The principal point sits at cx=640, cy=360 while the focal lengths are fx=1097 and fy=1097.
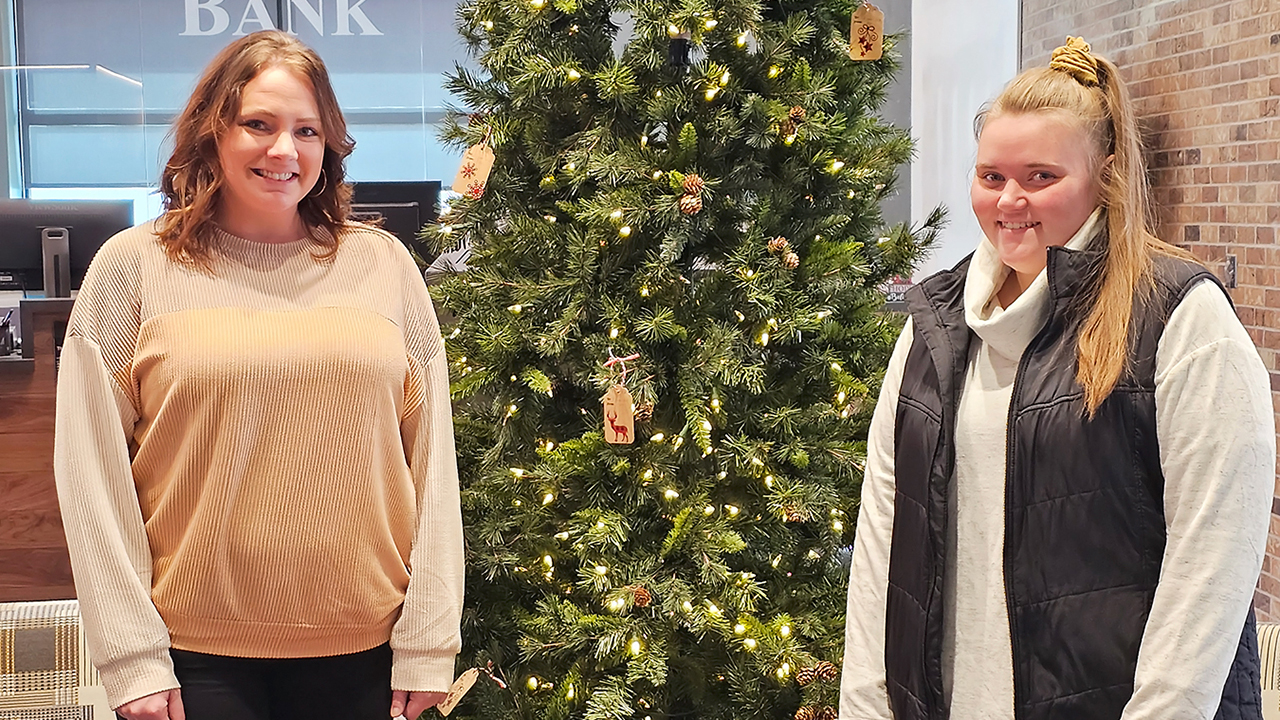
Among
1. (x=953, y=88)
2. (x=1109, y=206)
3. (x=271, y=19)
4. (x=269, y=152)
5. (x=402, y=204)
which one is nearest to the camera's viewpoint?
(x=1109, y=206)

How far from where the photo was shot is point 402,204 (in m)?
3.85

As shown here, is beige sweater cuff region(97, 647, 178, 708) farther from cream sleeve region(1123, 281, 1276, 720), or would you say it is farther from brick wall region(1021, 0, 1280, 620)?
brick wall region(1021, 0, 1280, 620)

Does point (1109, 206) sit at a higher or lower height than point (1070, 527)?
higher

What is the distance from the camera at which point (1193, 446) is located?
4.12ft

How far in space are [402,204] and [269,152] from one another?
2333 millimetres

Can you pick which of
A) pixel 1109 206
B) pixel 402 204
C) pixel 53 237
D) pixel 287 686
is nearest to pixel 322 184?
pixel 287 686

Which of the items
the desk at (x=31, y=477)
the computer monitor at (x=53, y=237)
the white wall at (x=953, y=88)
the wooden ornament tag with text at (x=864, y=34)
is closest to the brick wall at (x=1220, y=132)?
the white wall at (x=953, y=88)

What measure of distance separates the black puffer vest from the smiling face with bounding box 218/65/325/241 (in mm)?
967

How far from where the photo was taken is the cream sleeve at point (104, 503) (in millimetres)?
1481

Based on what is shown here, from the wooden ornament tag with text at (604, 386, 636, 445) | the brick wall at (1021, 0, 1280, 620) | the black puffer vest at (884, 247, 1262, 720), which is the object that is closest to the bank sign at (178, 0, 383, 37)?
the brick wall at (1021, 0, 1280, 620)

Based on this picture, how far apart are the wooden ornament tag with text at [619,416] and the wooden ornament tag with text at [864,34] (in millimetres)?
853

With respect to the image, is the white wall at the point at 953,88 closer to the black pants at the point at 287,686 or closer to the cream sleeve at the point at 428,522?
the cream sleeve at the point at 428,522

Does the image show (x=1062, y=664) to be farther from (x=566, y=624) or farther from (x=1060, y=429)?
(x=566, y=624)

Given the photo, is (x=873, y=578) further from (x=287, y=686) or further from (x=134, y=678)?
(x=134, y=678)
